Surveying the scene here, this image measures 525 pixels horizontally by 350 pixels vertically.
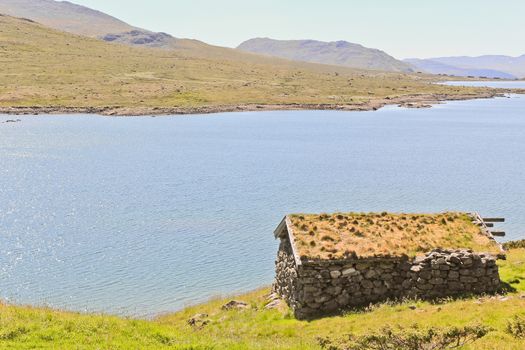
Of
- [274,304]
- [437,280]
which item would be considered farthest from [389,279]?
[274,304]

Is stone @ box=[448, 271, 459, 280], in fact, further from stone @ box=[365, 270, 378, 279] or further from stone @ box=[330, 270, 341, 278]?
stone @ box=[330, 270, 341, 278]

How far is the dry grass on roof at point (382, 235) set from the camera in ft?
82.7

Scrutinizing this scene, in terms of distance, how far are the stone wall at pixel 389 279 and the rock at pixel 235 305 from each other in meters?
4.38

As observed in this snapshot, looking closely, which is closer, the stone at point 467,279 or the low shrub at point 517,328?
the low shrub at point 517,328

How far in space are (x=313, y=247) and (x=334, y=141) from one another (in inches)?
3850

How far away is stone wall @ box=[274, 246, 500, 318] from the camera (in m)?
24.5

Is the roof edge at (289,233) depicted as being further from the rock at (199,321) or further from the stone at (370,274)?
the rock at (199,321)

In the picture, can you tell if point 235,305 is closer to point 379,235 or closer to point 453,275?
point 379,235

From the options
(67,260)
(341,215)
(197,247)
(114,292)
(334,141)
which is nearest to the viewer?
(341,215)

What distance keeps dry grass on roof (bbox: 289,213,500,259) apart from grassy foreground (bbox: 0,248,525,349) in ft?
8.21

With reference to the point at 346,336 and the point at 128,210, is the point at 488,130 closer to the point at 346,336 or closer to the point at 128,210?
the point at 128,210

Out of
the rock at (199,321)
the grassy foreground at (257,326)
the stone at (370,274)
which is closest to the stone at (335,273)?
the stone at (370,274)

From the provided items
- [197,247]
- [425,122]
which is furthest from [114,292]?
[425,122]

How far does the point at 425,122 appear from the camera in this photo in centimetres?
16162
